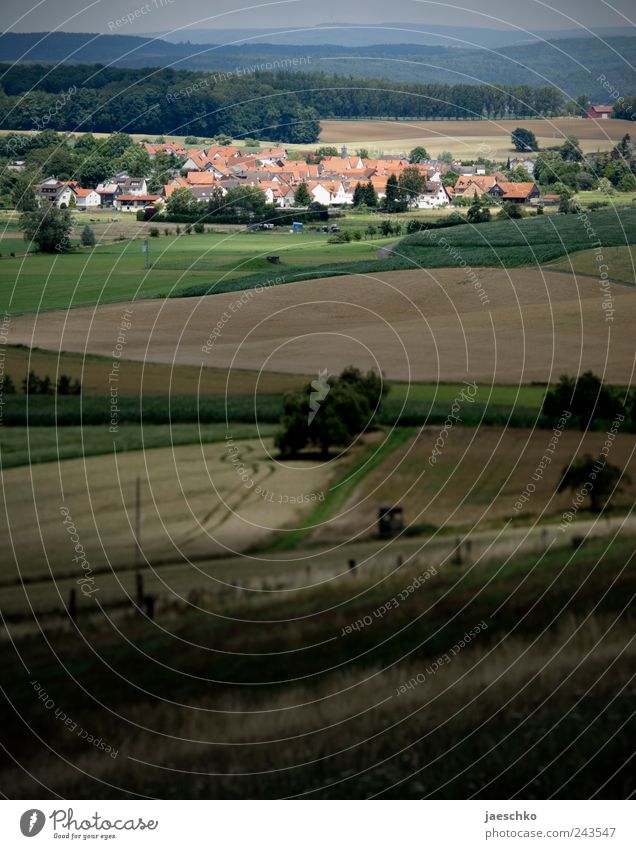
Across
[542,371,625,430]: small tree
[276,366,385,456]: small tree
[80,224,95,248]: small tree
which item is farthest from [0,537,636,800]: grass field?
[80,224,95,248]: small tree

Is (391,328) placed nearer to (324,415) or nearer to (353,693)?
(324,415)

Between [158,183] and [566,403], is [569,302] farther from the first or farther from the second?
[158,183]

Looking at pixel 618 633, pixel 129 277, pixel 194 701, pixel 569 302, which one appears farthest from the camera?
pixel 569 302

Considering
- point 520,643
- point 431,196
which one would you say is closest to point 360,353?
point 431,196

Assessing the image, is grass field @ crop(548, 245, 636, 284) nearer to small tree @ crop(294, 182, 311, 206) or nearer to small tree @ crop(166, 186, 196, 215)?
small tree @ crop(294, 182, 311, 206)

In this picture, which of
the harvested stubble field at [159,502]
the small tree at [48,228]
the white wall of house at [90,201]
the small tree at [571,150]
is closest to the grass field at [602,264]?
the small tree at [571,150]

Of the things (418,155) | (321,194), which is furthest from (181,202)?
(418,155)
